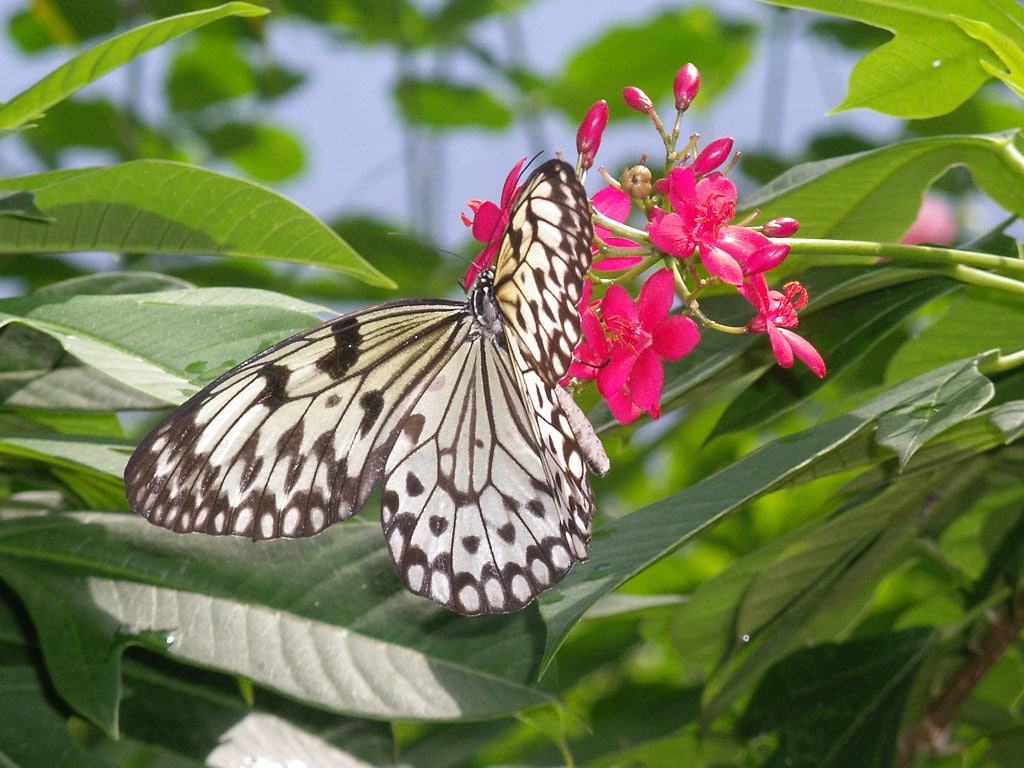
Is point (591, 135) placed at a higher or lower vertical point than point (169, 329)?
higher

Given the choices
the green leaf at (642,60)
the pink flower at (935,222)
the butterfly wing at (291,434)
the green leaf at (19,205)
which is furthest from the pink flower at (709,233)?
the pink flower at (935,222)

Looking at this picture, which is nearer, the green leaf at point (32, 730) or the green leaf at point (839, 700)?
the green leaf at point (32, 730)

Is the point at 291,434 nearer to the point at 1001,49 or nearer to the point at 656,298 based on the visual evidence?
the point at 656,298

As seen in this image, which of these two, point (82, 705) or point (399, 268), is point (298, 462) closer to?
point (82, 705)

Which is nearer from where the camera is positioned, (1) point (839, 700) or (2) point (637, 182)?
(2) point (637, 182)

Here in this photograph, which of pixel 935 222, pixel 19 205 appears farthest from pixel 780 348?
pixel 935 222

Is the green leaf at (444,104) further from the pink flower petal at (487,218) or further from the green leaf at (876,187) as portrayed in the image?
the pink flower petal at (487,218)
